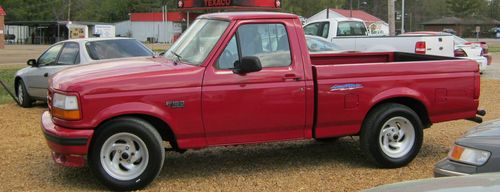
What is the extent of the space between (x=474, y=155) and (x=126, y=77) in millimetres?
3232

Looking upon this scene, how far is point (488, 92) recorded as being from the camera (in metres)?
14.3

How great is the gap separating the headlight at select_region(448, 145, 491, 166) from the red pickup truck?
1.85 m

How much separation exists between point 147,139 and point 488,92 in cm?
1064

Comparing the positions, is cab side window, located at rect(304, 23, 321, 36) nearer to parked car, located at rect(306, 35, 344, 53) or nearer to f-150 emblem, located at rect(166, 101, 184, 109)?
parked car, located at rect(306, 35, 344, 53)

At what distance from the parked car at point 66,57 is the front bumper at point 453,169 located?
696 centimetres

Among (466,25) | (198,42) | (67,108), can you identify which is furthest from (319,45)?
(466,25)

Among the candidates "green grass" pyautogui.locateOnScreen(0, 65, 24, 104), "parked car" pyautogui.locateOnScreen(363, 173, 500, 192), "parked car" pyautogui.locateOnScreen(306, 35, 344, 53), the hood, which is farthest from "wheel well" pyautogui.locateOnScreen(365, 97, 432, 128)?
"green grass" pyautogui.locateOnScreen(0, 65, 24, 104)

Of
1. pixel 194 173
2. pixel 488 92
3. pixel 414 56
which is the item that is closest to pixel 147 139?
pixel 194 173

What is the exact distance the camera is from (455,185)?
2986 millimetres

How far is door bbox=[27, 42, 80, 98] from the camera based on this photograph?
38.6 feet

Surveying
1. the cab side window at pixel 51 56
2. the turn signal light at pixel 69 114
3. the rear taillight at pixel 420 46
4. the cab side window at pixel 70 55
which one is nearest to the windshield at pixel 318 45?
the rear taillight at pixel 420 46

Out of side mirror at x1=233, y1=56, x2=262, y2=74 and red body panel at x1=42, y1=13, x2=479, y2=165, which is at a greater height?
side mirror at x1=233, y1=56, x2=262, y2=74

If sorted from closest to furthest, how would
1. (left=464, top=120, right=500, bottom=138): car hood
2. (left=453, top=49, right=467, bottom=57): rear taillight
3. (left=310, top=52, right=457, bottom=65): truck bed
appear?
1. (left=464, top=120, right=500, bottom=138): car hood
2. (left=310, top=52, right=457, bottom=65): truck bed
3. (left=453, top=49, right=467, bottom=57): rear taillight

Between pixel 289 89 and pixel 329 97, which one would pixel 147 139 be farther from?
pixel 329 97
